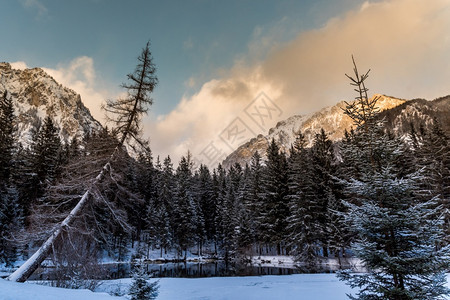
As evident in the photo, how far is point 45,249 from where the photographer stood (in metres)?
9.02

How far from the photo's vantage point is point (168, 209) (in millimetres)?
52188

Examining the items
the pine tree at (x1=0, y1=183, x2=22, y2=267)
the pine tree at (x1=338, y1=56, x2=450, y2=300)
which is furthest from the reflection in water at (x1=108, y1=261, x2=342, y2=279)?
the pine tree at (x1=338, y1=56, x2=450, y2=300)

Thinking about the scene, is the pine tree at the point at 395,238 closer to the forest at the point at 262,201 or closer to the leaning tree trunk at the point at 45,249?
the forest at the point at 262,201

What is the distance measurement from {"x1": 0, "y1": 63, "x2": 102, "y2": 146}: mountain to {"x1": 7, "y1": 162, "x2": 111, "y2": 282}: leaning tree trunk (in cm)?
17015

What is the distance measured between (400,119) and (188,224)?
152 metres

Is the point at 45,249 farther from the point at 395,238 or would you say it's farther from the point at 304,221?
the point at 304,221

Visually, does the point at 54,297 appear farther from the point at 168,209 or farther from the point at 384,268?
the point at 168,209

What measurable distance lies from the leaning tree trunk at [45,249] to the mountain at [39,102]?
17015 centimetres

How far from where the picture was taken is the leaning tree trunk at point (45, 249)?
839cm

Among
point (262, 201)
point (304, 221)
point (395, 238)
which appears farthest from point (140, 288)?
point (262, 201)

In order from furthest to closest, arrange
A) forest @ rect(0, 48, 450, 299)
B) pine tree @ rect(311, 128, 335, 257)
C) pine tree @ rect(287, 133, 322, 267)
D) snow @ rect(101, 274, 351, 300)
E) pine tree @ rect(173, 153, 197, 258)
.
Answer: pine tree @ rect(173, 153, 197, 258) < pine tree @ rect(311, 128, 335, 257) < pine tree @ rect(287, 133, 322, 267) < snow @ rect(101, 274, 351, 300) < forest @ rect(0, 48, 450, 299)

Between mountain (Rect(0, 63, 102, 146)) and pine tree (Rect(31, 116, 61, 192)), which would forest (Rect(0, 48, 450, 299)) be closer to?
pine tree (Rect(31, 116, 61, 192))

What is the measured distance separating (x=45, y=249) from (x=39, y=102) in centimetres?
20919

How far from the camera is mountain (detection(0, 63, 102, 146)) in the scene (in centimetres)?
16125
